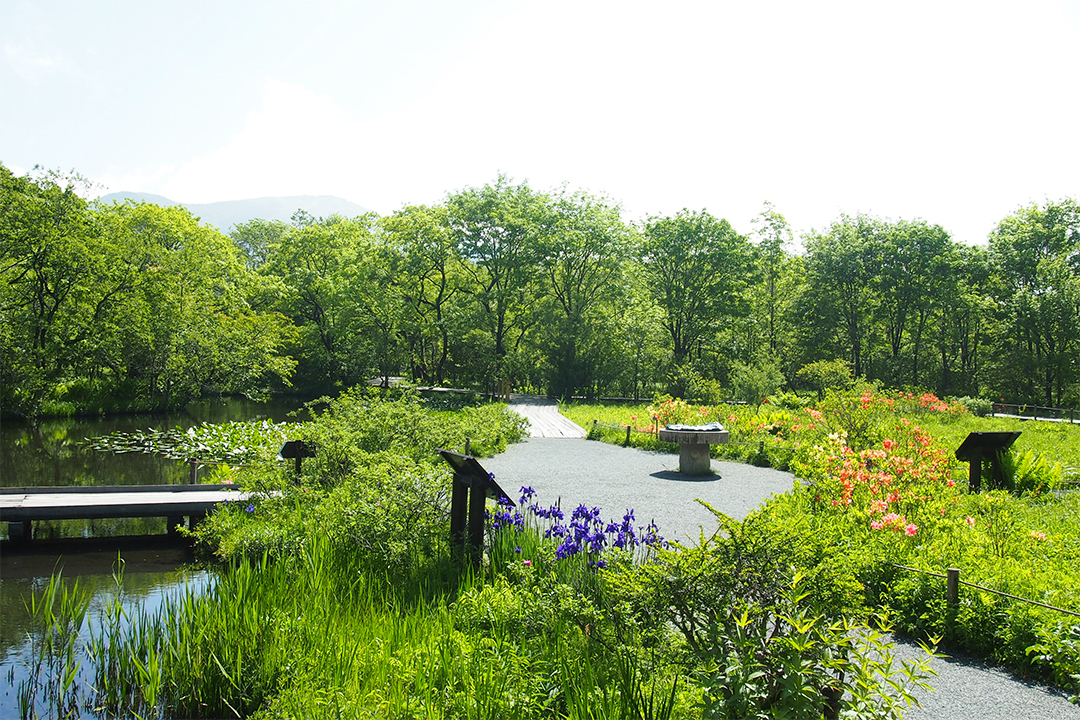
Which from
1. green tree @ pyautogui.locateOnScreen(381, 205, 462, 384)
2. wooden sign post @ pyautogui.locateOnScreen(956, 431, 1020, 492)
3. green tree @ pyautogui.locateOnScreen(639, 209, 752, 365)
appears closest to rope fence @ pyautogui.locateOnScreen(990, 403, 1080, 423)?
green tree @ pyautogui.locateOnScreen(639, 209, 752, 365)

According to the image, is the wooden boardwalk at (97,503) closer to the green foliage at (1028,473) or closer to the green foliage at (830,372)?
the green foliage at (1028,473)

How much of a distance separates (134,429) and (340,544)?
18664 mm

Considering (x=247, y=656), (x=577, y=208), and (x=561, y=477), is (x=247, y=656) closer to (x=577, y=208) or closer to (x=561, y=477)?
(x=561, y=477)

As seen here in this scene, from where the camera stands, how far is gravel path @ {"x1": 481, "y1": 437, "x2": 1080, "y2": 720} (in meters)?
3.88

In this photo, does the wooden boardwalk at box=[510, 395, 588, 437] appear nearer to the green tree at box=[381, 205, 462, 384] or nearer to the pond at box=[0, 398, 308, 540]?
the green tree at box=[381, 205, 462, 384]

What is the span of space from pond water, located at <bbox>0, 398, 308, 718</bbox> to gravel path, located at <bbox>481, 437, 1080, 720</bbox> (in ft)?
15.2

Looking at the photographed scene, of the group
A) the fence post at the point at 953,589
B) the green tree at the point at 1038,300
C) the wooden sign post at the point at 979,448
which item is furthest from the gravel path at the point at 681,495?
the green tree at the point at 1038,300

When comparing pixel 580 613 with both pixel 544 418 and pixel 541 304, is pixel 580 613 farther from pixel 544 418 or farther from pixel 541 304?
pixel 541 304

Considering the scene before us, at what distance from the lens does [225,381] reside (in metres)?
27.2

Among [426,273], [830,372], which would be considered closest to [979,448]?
[830,372]

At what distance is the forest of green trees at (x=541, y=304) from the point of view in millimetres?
24484

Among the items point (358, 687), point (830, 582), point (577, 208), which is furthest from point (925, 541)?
point (577, 208)

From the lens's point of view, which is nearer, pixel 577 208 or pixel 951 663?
pixel 951 663

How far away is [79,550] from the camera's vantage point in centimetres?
852
